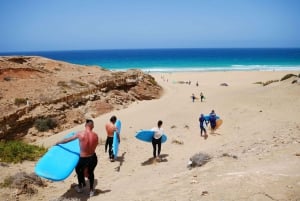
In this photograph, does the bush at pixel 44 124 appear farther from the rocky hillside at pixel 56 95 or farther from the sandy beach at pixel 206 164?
the sandy beach at pixel 206 164

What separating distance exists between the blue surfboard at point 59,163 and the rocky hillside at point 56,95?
9.54 m

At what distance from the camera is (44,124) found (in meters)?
17.7

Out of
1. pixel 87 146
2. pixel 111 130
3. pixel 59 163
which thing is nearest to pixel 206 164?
pixel 87 146

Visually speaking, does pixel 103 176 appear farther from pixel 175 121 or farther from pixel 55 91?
pixel 55 91

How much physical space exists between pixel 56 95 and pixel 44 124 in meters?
3.31

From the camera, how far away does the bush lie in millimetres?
17562

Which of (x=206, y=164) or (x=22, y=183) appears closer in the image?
(x=22, y=183)

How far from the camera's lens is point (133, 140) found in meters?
13.9

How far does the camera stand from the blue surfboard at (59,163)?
7289 millimetres

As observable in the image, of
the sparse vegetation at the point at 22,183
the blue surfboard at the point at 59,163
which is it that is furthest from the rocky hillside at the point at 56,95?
the blue surfboard at the point at 59,163

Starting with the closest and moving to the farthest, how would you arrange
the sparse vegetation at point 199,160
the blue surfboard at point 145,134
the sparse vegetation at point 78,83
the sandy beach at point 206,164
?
1. the sandy beach at point 206,164
2. the sparse vegetation at point 199,160
3. the blue surfboard at point 145,134
4. the sparse vegetation at point 78,83

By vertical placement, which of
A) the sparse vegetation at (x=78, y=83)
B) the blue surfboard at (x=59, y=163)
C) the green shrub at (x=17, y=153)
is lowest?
the green shrub at (x=17, y=153)

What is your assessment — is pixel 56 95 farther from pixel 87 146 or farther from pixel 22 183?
pixel 87 146

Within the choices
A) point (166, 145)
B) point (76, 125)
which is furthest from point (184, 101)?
point (166, 145)
